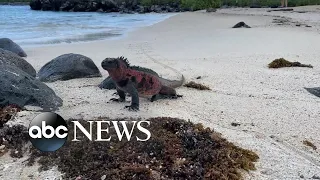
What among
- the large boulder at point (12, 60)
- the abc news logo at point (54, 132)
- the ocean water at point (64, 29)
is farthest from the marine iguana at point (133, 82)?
the ocean water at point (64, 29)

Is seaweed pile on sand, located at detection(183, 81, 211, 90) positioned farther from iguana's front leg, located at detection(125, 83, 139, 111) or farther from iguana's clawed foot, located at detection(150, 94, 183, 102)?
iguana's front leg, located at detection(125, 83, 139, 111)

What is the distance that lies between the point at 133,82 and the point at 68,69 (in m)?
2.59

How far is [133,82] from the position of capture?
5402 mm

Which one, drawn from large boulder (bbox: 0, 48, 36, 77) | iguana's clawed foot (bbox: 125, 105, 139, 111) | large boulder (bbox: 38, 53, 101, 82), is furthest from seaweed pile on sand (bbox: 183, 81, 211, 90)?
large boulder (bbox: 0, 48, 36, 77)

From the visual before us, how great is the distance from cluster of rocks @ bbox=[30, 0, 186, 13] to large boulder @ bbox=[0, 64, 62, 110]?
43106 millimetres

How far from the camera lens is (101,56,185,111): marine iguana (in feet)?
17.1

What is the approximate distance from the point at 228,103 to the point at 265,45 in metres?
6.86

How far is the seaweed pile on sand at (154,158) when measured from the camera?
3387 mm

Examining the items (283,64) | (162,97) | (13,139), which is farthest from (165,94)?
(283,64)

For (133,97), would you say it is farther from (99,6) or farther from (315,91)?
(99,6)

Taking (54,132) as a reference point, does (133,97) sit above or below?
below

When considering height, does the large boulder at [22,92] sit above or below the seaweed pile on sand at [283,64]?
above

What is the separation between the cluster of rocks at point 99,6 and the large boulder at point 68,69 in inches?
1602

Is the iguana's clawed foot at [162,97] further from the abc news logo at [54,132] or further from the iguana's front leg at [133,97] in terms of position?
the abc news logo at [54,132]
